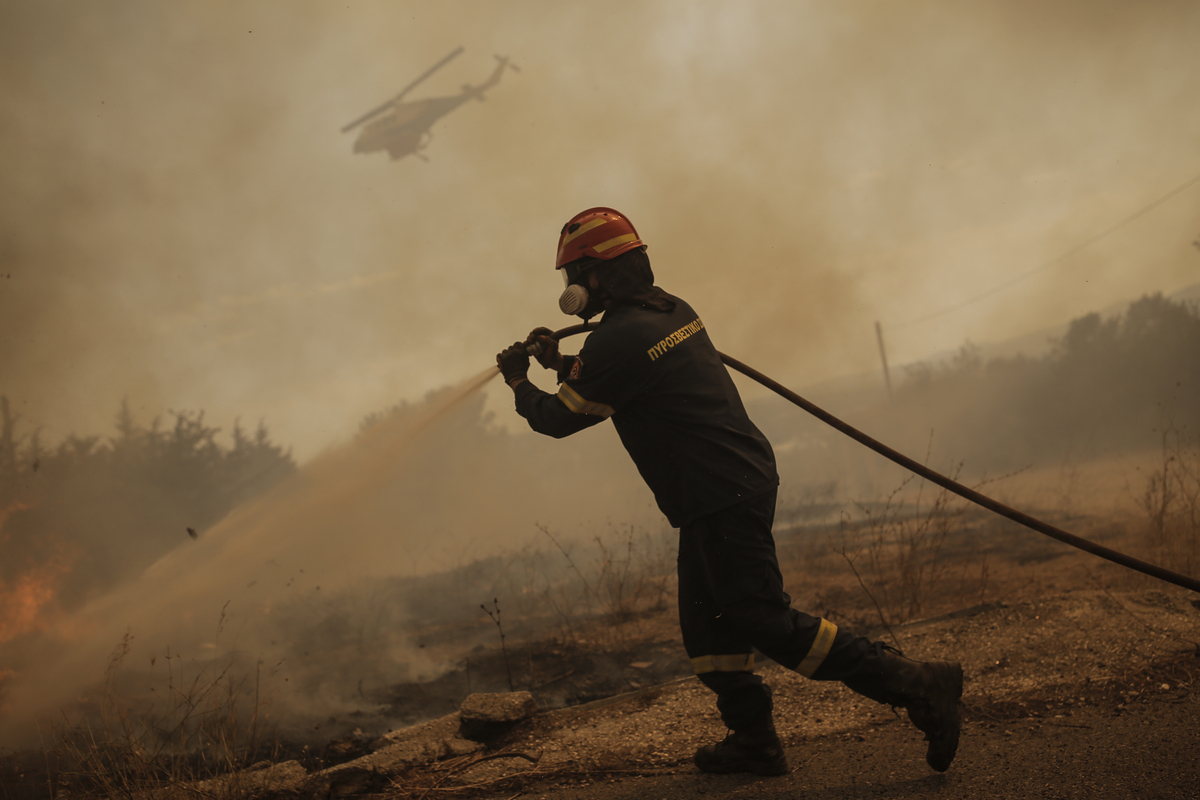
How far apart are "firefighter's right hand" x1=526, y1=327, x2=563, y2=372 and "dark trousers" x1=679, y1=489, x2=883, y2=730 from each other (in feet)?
2.98

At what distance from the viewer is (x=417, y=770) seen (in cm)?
276

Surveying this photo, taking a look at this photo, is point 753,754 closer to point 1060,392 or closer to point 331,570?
point 331,570

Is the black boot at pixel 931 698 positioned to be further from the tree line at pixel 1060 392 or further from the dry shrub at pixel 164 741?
the tree line at pixel 1060 392

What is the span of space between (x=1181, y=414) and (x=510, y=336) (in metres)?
11.1

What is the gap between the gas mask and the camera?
2.72 meters

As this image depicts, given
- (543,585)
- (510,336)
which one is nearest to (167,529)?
(543,585)

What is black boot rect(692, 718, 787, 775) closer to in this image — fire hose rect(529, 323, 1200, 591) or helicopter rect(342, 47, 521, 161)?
fire hose rect(529, 323, 1200, 591)

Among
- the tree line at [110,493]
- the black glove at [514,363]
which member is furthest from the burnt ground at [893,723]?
the tree line at [110,493]

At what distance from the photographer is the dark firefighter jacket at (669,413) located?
2379 millimetres

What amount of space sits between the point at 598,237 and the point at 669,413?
2.64 ft

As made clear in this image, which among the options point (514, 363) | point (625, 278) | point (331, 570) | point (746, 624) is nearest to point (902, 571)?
point (746, 624)

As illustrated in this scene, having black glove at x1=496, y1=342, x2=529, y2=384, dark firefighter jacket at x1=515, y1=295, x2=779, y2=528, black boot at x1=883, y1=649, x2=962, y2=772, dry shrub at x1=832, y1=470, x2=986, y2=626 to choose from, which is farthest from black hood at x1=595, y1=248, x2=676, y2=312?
dry shrub at x1=832, y1=470, x2=986, y2=626

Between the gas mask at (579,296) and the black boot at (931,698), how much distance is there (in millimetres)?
1667

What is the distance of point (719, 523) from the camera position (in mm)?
2354
